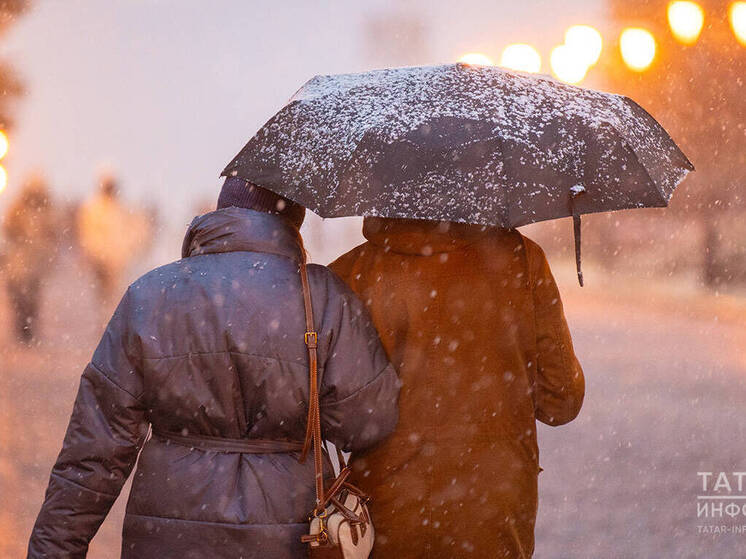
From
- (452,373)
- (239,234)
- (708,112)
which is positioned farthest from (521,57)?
(708,112)

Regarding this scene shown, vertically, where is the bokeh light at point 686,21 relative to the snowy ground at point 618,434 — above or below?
above

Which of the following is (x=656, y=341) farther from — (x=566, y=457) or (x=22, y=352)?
(x=22, y=352)

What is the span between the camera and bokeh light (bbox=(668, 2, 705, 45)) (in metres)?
8.26

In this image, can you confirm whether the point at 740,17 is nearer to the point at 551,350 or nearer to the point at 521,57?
the point at 521,57

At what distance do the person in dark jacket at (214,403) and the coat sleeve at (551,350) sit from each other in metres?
0.53

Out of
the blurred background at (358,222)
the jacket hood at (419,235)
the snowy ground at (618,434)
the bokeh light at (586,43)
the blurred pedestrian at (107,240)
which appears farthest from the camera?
the blurred pedestrian at (107,240)

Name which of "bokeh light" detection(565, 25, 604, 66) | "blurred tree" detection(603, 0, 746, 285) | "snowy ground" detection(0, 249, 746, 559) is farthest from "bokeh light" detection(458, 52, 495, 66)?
"blurred tree" detection(603, 0, 746, 285)

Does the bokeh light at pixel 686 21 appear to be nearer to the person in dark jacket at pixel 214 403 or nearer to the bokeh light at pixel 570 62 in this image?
the bokeh light at pixel 570 62

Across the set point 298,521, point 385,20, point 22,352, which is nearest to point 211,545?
point 298,521

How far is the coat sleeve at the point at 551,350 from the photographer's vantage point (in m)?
2.81

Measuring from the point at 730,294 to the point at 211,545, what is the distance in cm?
1566

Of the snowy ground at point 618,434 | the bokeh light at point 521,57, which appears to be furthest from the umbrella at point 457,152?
the bokeh light at point 521,57

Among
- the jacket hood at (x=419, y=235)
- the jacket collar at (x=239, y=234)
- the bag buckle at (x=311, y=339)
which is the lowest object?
the bag buckle at (x=311, y=339)

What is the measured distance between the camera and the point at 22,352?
39.2 ft
